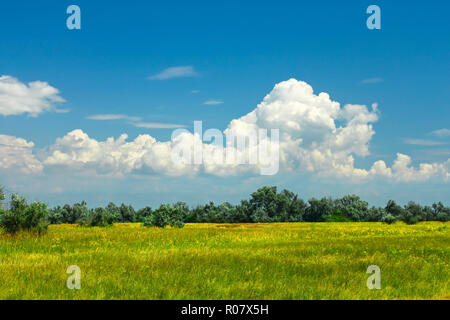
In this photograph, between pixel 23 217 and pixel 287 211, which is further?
pixel 287 211

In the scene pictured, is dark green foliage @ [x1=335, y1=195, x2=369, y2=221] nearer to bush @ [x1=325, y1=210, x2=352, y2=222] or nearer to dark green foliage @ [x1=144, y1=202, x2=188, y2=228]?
bush @ [x1=325, y1=210, x2=352, y2=222]

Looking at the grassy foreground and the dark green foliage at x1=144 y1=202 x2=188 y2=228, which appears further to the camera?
the dark green foliage at x1=144 y1=202 x2=188 y2=228

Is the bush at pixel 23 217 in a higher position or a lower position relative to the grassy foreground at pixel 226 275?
higher

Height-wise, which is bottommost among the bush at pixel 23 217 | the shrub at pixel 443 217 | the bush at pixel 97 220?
the shrub at pixel 443 217

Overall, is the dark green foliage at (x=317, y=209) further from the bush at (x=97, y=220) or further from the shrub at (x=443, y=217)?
the bush at (x=97, y=220)

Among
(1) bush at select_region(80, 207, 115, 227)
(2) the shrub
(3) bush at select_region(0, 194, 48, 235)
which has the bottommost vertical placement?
(2) the shrub

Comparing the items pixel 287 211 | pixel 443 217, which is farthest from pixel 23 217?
pixel 443 217

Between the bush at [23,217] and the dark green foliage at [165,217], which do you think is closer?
the bush at [23,217]

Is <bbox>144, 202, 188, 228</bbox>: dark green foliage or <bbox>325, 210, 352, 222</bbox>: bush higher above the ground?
<bbox>144, 202, 188, 228</bbox>: dark green foliage

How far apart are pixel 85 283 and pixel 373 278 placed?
9.48 meters

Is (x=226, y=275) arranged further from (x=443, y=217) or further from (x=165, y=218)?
(x=443, y=217)

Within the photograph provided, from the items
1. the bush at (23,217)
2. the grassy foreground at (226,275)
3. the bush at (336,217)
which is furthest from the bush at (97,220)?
the bush at (336,217)

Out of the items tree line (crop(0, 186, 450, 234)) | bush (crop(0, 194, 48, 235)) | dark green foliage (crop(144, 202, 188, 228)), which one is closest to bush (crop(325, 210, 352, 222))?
tree line (crop(0, 186, 450, 234))
